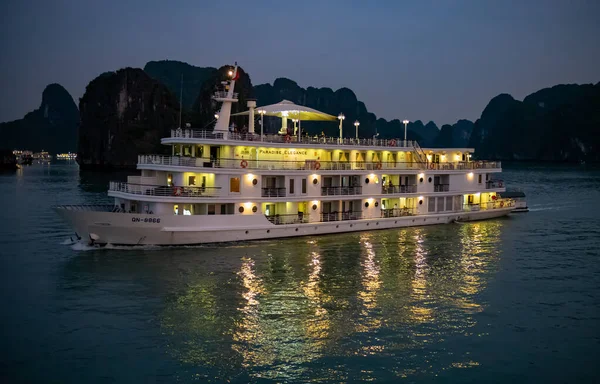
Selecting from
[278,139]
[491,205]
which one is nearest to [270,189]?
[278,139]

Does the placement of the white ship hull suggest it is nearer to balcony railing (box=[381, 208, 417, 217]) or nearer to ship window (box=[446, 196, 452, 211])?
balcony railing (box=[381, 208, 417, 217])

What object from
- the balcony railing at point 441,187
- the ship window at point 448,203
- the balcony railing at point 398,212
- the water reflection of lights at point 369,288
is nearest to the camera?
the water reflection of lights at point 369,288

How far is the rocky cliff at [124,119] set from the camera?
172 meters

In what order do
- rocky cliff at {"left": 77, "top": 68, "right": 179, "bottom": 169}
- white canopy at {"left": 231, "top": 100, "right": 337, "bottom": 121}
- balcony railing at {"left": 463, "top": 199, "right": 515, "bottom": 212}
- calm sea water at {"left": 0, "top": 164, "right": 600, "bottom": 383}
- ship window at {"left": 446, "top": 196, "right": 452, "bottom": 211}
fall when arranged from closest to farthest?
calm sea water at {"left": 0, "top": 164, "right": 600, "bottom": 383}, white canopy at {"left": 231, "top": 100, "right": 337, "bottom": 121}, ship window at {"left": 446, "top": 196, "right": 452, "bottom": 211}, balcony railing at {"left": 463, "top": 199, "right": 515, "bottom": 212}, rocky cliff at {"left": 77, "top": 68, "right": 179, "bottom": 169}

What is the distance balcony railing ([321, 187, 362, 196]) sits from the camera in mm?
37312

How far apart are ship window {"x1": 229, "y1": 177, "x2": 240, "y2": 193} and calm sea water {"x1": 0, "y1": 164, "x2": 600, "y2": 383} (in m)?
3.38

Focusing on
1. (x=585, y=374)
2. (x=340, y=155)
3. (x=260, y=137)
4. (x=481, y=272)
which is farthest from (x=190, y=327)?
(x=340, y=155)

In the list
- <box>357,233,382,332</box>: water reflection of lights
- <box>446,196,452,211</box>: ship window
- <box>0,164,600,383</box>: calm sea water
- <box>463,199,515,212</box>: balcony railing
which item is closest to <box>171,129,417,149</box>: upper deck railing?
<box>446,196,452,211</box>: ship window

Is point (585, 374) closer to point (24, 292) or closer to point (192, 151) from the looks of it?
point (24, 292)

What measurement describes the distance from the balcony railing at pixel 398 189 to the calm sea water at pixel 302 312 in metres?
5.89

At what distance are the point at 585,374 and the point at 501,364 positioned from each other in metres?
2.27

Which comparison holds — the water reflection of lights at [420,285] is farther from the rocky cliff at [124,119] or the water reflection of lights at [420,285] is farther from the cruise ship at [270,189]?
the rocky cliff at [124,119]

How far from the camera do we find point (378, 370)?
16578 millimetres

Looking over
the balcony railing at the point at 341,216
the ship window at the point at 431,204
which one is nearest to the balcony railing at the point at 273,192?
the balcony railing at the point at 341,216
